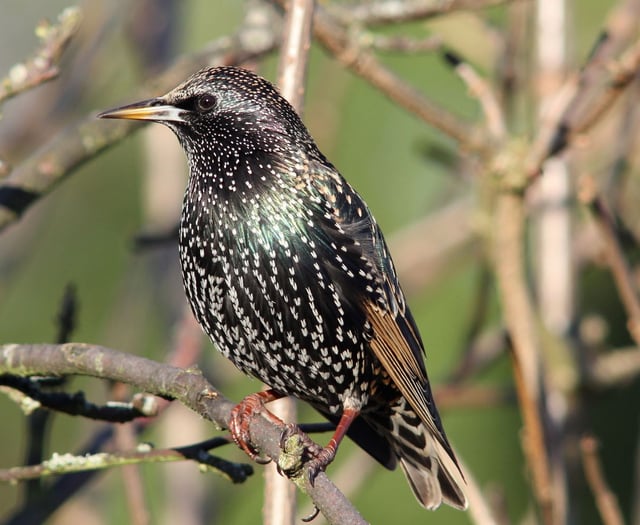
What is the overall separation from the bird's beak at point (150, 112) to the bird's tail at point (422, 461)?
4.33 ft

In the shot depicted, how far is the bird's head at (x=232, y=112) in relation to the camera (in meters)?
3.92

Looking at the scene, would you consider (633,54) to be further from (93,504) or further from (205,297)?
(93,504)

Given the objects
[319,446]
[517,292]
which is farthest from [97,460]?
[517,292]

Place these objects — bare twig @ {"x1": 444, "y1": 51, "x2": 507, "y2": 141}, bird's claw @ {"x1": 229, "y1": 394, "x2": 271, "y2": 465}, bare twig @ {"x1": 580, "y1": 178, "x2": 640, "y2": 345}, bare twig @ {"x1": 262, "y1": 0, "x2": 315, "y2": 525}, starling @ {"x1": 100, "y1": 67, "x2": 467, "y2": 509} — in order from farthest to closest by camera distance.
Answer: bare twig @ {"x1": 444, "y1": 51, "x2": 507, "y2": 141} → bare twig @ {"x1": 580, "y1": 178, "x2": 640, "y2": 345} → starling @ {"x1": 100, "y1": 67, "x2": 467, "y2": 509} → bird's claw @ {"x1": 229, "y1": 394, "x2": 271, "y2": 465} → bare twig @ {"x1": 262, "y1": 0, "x2": 315, "y2": 525}

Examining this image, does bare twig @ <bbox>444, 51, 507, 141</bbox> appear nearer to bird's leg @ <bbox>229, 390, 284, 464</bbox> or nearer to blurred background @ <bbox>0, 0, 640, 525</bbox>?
blurred background @ <bbox>0, 0, 640, 525</bbox>

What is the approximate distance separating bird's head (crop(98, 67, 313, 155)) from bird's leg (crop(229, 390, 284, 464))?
2.93 ft

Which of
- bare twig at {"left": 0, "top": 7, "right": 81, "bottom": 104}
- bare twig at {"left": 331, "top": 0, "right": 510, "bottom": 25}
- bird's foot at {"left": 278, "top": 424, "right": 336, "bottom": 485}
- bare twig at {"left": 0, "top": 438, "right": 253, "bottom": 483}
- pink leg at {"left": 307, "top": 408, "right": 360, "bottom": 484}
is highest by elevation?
bare twig at {"left": 0, "top": 7, "right": 81, "bottom": 104}

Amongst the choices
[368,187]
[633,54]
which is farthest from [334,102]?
[633,54]

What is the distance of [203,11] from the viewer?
739 cm

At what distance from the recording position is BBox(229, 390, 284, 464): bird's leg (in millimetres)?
3488

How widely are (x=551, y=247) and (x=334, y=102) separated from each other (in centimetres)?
183

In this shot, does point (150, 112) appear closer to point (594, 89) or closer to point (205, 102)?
point (205, 102)

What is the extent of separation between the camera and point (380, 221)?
25.5 feet

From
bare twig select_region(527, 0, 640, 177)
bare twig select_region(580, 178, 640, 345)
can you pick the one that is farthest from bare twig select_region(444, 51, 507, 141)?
bare twig select_region(580, 178, 640, 345)
